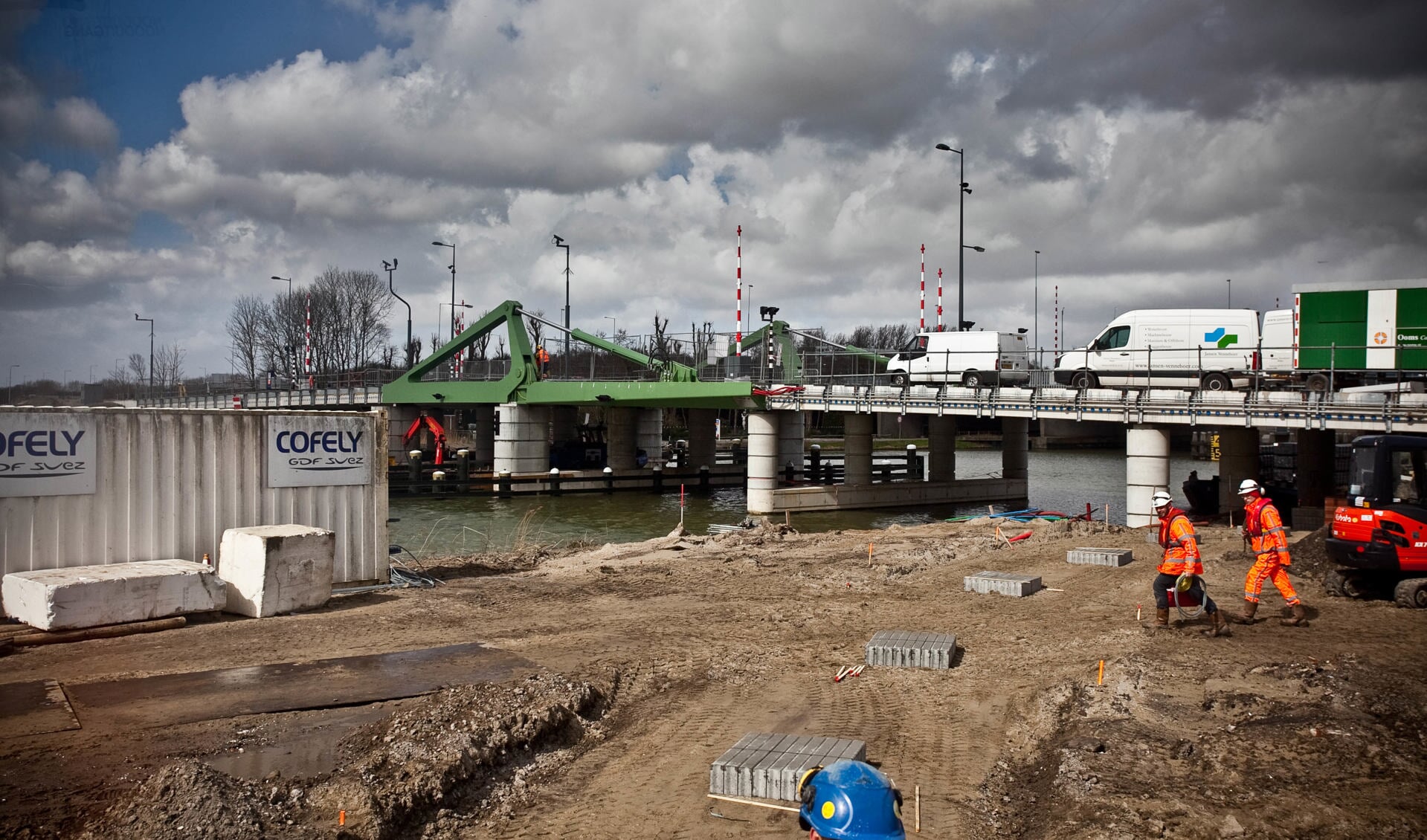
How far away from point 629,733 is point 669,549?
12338mm

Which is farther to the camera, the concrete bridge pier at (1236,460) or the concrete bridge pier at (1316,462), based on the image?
the concrete bridge pier at (1316,462)

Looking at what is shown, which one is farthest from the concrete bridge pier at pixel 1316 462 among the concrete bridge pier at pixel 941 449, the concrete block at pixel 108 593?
the concrete block at pixel 108 593

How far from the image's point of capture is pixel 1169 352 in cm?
2781

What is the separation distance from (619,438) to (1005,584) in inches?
→ 1445

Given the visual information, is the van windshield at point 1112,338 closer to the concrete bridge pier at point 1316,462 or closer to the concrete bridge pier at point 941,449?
the concrete bridge pier at point 1316,462

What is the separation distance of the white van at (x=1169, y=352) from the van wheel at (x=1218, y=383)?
2cm

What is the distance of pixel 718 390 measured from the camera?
38.1 metres

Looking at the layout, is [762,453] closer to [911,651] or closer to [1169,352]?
[1169,352]

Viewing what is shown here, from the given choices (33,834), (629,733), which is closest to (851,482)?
(629,733)

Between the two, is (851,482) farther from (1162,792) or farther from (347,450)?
(1162,792)

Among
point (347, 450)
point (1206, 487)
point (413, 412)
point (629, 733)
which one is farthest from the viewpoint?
point (413, 412)

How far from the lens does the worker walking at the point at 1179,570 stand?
419 inches

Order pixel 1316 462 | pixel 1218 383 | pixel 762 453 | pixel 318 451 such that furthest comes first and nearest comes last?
pixel 762 453 < pixel 1316 462 < pixel 1218 383 < pixel 318 451

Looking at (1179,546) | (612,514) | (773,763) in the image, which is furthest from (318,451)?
(612,514)
